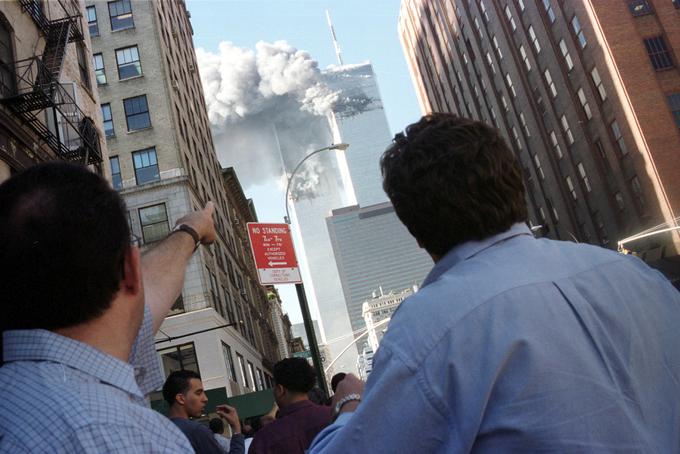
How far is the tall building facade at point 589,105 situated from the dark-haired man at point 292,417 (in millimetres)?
26394

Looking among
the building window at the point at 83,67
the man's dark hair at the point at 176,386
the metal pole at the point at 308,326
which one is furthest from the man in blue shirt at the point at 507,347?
the building window at the point at 83,67

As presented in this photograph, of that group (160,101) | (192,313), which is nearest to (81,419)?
(192,313)

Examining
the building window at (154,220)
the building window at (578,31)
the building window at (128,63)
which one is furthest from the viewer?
the building window at (578,31)

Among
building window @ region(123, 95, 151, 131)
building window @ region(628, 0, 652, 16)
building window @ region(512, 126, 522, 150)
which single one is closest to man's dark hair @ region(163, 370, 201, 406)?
building window @ region(123, 95, 151, 131)

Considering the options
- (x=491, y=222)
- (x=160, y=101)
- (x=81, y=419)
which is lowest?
(x=81, y=419)

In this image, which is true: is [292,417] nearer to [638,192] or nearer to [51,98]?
[51,98]

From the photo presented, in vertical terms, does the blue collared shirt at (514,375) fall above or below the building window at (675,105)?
below

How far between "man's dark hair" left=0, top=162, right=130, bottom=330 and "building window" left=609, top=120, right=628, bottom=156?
41408 millimetres

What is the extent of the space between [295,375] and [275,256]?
9102 mm

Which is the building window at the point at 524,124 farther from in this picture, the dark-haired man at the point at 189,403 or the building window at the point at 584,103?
the dark-haired man at the point at 189,403

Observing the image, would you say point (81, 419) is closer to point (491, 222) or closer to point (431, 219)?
point (431, 219)

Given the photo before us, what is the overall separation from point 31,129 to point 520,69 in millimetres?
42404

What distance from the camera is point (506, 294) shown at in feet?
6.06

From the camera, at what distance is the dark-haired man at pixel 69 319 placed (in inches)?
59.7
